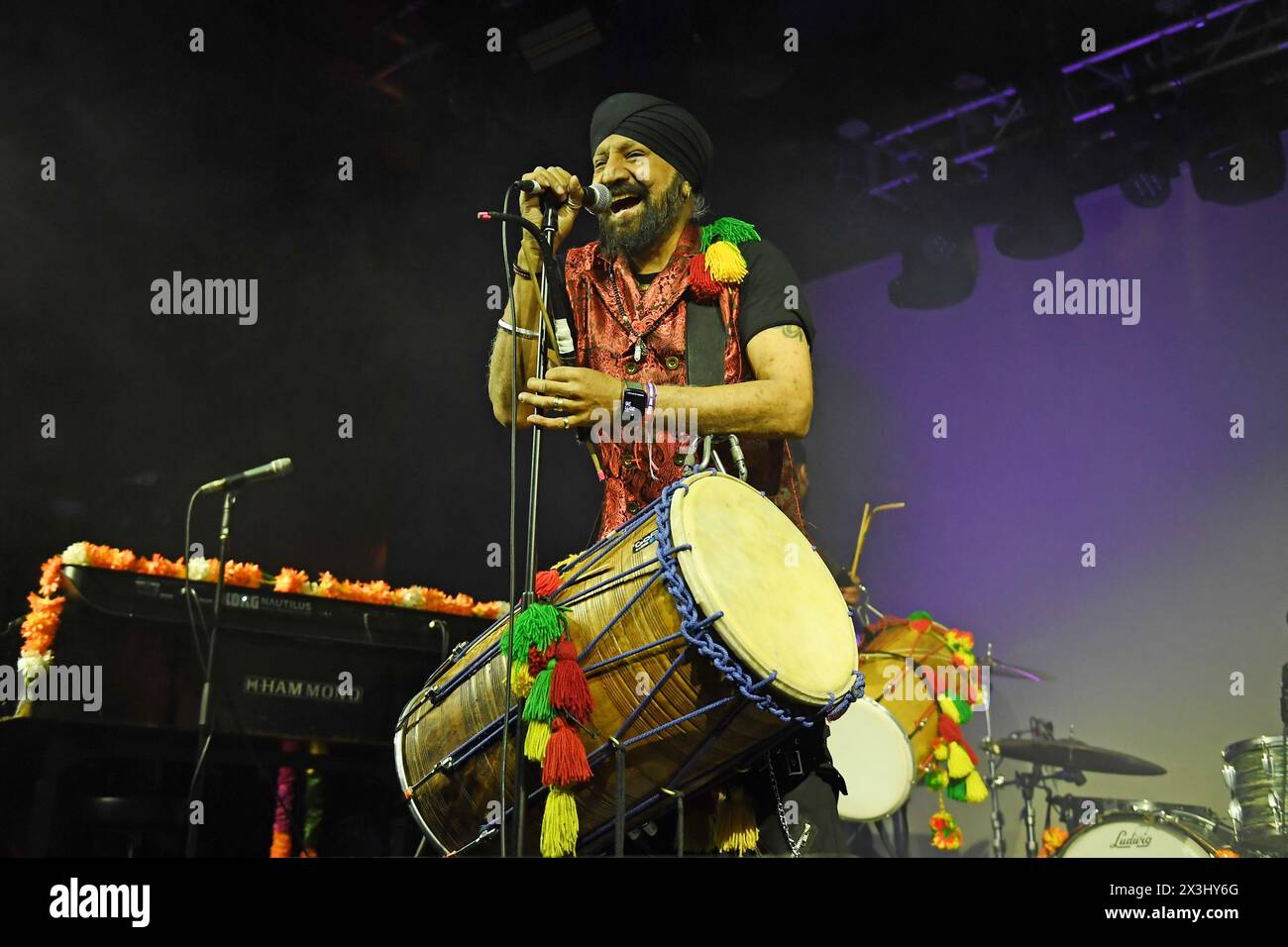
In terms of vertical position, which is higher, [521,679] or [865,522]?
[865,522]

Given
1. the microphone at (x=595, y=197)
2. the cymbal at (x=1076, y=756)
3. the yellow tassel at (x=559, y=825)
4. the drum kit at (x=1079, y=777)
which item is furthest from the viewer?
the cymbal at (x=1076, y=756)

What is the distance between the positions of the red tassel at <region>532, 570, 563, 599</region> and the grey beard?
2.87 feet

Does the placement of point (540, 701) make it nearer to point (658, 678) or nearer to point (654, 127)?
point (658, 678)

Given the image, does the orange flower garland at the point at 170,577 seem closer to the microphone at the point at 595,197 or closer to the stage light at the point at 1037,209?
the microphone at the point at 595,197

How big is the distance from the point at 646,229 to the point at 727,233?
0.66 feet

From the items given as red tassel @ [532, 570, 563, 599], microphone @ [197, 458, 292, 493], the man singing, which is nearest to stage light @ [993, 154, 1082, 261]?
the man singing

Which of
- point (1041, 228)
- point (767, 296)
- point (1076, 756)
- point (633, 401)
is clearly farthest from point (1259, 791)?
point (633, 401)

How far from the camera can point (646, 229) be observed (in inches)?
108

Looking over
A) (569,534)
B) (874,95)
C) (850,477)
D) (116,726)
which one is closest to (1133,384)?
(850,477)

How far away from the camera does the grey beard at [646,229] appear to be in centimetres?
275

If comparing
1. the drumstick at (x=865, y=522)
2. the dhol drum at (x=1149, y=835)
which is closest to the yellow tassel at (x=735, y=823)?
the dhol drum at (x=1149, y=835)

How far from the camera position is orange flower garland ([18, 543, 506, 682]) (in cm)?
402

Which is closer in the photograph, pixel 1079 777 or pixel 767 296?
pixel 767 296

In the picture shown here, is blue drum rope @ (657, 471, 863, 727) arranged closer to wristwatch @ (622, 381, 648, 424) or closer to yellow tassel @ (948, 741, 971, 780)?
wristwatch @ (622, 381, 648, 424)
